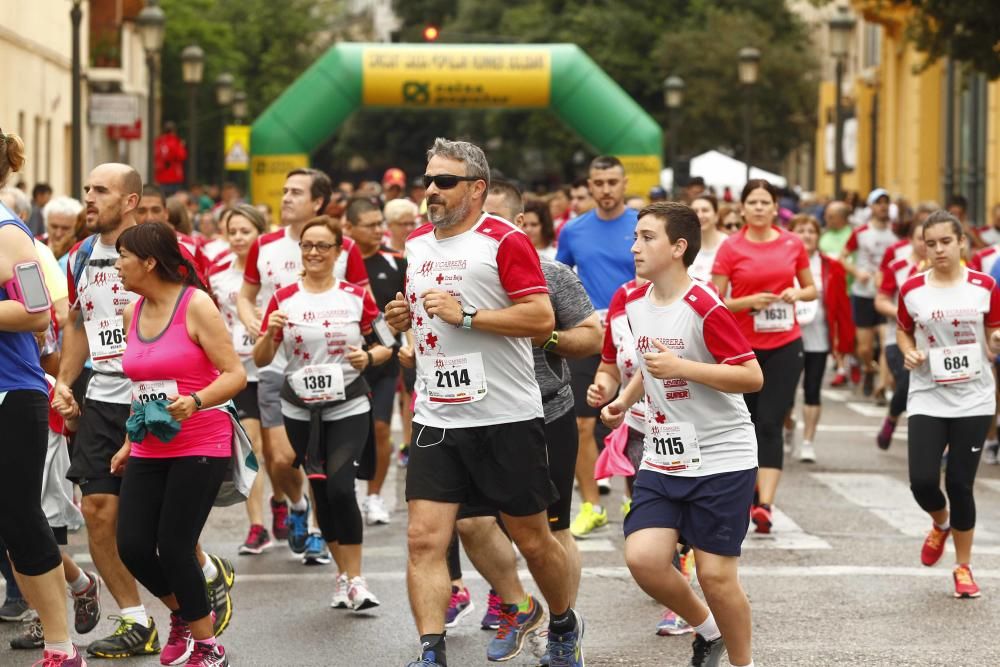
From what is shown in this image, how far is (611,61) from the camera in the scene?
58.8m

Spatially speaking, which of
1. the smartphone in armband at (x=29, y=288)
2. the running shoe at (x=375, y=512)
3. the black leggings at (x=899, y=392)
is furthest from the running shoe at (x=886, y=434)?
the smartphone in armband at (x=29, y=288)

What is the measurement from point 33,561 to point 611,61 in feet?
174

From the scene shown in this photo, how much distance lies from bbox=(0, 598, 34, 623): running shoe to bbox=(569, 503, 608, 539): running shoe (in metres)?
3.45

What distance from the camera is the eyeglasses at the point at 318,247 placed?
9.04 metres

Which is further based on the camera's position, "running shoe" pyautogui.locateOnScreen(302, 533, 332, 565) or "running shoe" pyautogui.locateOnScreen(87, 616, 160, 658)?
"running shoe" pyautogui.locateOnScreen(302, 533, 332, 565)

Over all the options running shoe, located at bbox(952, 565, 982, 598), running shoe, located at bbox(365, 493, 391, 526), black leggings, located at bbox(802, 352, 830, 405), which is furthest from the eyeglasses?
black leggings, located at bbox(802, 352, 830, 405)

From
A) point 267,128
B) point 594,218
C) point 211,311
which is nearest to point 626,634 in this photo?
point 211,311

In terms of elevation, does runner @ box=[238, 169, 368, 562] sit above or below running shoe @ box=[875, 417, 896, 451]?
above

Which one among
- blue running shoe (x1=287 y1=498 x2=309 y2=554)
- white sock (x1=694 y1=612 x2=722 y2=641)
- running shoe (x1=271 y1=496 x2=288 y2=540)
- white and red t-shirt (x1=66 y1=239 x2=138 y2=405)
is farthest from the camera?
running shoe (x1=271 y1=496 x2=288 y2=540)

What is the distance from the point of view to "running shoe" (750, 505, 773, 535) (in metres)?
10.8

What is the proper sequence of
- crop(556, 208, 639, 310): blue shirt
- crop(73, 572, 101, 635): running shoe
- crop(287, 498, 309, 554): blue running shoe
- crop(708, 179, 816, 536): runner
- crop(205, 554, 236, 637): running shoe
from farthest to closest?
crop(708, 179, 816, 536): runner → crop(556, 208, 639, 310): blue shirt → crop(287, 498, 309, 554): blue running shoe → crop(73, 572, 101, 635): running shoe → crop(205, 554, 236, 637): running shoe

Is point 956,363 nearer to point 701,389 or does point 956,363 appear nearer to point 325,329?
point 701,389

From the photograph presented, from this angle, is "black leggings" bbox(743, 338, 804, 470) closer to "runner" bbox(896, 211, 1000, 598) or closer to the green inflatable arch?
"runner" bbox(896, 211, 1000, 598)

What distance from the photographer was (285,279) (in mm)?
10125
